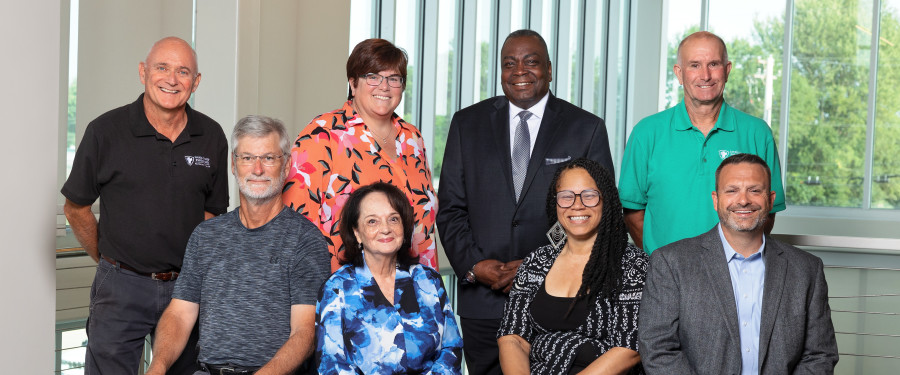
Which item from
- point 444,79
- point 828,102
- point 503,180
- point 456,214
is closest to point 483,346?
point 456,214

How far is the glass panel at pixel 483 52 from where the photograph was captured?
22.7 ft

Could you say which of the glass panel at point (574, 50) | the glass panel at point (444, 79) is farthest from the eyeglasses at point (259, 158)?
the glass panel at point (574, 50)

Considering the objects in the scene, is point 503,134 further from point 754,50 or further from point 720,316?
point 754,50

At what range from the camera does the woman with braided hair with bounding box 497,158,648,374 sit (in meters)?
2.53

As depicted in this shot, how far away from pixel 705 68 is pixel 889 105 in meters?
7.70

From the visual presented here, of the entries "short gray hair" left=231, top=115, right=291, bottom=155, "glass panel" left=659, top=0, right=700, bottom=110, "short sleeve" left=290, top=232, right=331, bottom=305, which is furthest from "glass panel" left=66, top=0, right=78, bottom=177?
"glass panel" left=659, top=0, right=700, bottom=110

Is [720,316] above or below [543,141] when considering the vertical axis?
below

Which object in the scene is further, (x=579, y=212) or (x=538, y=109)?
(x=538, y=109)

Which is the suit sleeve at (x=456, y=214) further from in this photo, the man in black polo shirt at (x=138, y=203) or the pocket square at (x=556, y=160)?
the man in black polo shirt at (x=138, y=203)

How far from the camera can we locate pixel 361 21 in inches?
224

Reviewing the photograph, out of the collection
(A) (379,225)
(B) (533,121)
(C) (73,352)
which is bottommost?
(C) (73,352)

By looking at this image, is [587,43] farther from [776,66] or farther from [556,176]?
[556,176]

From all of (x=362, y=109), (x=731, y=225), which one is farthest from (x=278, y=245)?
(x=731, y=225)

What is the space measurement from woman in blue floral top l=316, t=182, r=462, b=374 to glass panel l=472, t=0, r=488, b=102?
14.6 ft
